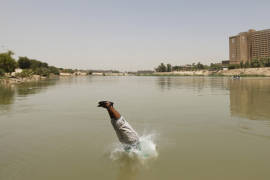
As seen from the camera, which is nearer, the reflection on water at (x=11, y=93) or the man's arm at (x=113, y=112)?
the man's arm at (x=113, y=112)

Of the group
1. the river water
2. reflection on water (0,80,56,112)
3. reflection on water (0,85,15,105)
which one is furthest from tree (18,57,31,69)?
the river water

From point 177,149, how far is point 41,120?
31.6 ft

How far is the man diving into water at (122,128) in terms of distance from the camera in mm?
6969

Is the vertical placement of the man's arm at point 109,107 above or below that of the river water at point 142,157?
above

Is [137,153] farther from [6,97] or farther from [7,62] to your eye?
[7,62]

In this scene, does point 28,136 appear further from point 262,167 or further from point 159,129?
point 262,167

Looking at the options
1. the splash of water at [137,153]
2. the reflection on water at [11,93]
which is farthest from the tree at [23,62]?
the splash of water at [137,153]

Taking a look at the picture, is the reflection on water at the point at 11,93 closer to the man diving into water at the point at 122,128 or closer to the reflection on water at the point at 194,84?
the man diving into water at the point at 122,128

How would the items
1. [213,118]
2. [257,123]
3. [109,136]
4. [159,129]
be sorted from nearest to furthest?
[109,136] → [159,129] → [257,123] → [213,118]

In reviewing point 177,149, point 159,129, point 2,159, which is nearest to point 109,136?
point 159,129

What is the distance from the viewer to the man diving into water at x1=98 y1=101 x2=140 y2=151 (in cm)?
697

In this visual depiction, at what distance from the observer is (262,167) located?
22.1 ft

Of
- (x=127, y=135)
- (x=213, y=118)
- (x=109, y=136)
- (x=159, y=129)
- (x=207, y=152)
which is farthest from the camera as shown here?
(x=213, y=118)

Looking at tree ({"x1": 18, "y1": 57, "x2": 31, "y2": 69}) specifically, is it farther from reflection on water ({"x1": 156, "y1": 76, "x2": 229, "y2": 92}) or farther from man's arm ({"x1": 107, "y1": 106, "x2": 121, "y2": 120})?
man's arm ({"x1": 107, "y1": 106, "x2": 121, "y2": 120})
